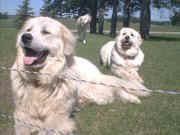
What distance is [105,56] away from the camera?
30.3ft

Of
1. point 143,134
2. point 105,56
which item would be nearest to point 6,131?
point 143,134

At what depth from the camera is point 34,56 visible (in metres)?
3.57

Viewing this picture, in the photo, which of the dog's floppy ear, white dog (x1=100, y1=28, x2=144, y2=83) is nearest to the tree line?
white dog (x1=100, y1=28, x2=144, y2=83)

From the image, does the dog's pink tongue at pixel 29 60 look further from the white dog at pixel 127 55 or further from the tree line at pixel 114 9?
the tree line at pixel 114 9

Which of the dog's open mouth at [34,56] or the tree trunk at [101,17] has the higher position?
the dog's open mouth at [34,56]

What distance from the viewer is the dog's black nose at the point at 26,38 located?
340 cm

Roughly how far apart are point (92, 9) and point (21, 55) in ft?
108

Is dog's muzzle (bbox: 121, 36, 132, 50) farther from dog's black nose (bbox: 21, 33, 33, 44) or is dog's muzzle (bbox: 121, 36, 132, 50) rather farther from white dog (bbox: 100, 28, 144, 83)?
dog's black nose (bbox: 21, 33, 33, 44)

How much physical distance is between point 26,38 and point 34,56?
27 centimetres

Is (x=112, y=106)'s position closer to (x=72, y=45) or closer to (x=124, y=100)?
(x=124, y=100)

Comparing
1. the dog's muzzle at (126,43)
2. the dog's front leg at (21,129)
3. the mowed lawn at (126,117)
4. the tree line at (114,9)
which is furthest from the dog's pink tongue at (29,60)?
the tree line at (114,9)

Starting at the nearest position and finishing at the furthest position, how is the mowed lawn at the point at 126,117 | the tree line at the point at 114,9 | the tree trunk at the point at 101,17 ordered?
the mowed lawn at the point at 126,117
the tree line at the point at 114,9
the tree trunk at the point at 101,17

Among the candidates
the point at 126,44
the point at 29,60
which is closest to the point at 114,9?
the point at 126,44

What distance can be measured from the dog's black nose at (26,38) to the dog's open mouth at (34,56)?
141 millimetres
